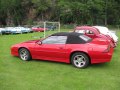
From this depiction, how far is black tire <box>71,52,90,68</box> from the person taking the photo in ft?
30.6

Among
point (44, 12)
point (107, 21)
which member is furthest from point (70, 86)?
point (44, 12)

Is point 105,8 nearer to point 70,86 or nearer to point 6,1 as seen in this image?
point 6,1

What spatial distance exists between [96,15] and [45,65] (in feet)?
161

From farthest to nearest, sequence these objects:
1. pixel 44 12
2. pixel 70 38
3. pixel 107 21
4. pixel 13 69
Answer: pixel 44 12 → pixel 107 21 → pixel 70 38 → pixel 13 69

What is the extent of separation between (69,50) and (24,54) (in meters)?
2.31

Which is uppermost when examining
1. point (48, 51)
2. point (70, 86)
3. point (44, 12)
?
point (44, 12)

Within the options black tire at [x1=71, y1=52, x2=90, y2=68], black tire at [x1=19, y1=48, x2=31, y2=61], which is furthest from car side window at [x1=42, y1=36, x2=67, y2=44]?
black tire at [x1=19, y1=48, x2=31, y2=61]

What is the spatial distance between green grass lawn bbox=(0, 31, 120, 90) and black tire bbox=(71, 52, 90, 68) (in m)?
0.21

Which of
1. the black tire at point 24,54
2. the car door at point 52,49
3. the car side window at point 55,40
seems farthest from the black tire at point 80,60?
the black tire at point 24,54

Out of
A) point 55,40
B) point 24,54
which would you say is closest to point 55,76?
point 55,40

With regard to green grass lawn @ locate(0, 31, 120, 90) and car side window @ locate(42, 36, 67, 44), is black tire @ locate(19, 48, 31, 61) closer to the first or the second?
green grass lawn @ locate(0, 31, 120, 90)

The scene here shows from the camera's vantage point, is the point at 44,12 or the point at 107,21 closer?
the point at 107,21

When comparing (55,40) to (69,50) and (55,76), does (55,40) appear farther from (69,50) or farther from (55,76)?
(55,76)

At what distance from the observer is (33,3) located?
2638 inches
